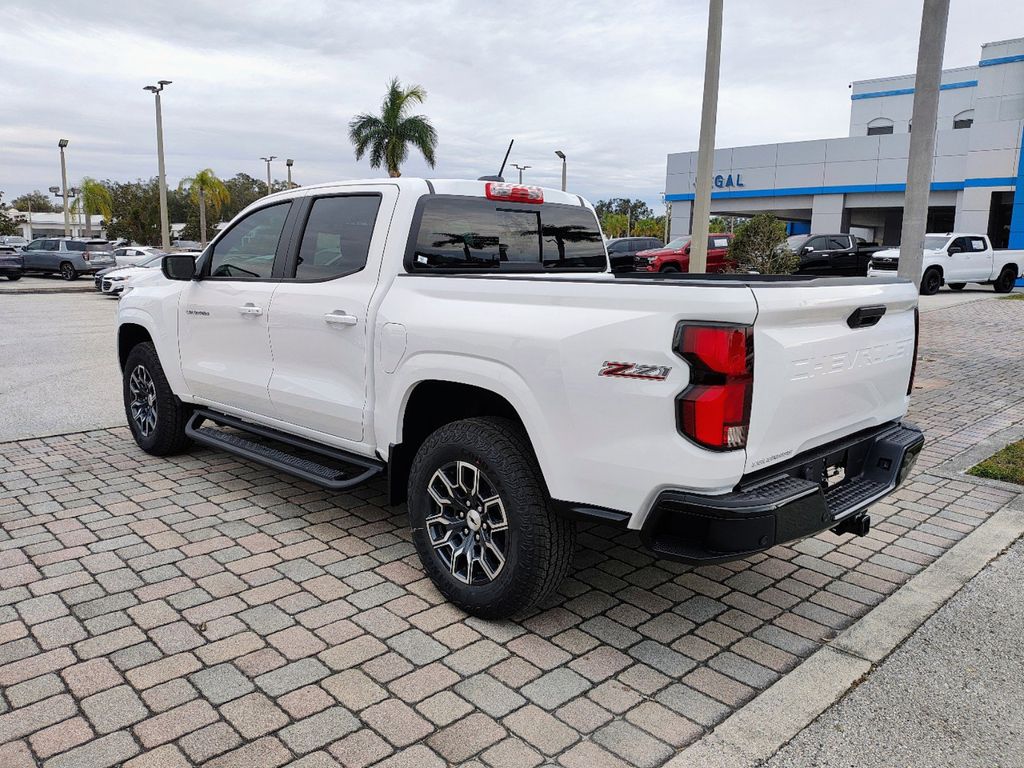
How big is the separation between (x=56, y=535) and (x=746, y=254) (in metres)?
13.7

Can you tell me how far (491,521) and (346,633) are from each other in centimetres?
76

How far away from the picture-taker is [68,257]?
96.7ft

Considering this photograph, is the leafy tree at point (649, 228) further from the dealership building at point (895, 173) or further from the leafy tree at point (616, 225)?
the dealership building at point (895, 173)

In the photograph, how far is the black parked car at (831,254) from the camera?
930 inches

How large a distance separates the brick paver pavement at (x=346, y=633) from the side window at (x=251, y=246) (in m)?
1.40

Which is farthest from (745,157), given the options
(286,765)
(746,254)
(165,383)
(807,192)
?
(286,765)

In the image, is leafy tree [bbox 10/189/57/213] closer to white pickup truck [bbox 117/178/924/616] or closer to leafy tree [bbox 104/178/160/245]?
leafy tree [bbox 104/178/160/245]

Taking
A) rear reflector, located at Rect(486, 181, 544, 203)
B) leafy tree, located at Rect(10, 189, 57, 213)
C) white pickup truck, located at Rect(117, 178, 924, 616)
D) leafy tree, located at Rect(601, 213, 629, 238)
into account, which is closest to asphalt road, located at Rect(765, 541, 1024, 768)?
white pickup truck, located at Rect(117, 178, 924, 616)

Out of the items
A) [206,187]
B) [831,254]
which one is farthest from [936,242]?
[206,187]

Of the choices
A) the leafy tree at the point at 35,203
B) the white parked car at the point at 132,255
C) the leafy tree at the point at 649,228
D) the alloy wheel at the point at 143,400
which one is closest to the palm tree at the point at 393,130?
the white parked car at the point at 132,255

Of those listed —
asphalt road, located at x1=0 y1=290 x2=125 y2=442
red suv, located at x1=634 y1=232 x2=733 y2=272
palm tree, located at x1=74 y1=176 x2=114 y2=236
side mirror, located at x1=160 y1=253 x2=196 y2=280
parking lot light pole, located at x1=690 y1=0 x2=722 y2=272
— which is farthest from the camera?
palm tree, located at x1=74 y1=176 x2=114 y2=236

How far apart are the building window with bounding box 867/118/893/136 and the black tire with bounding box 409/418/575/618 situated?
50973 millimetres

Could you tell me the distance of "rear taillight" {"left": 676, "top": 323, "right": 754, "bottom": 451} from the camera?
8.85 ft

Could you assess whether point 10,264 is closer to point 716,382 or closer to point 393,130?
point 393,130
